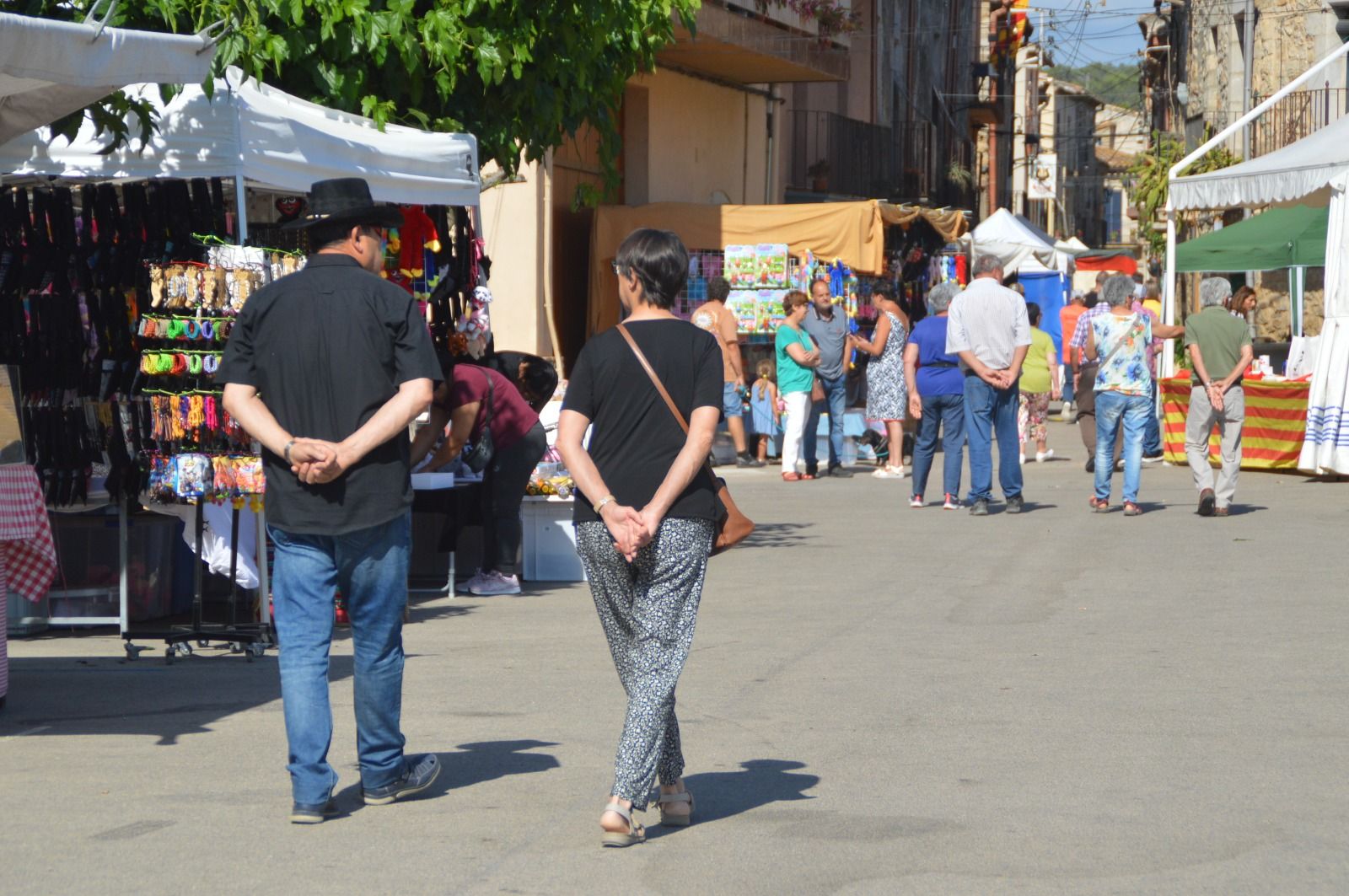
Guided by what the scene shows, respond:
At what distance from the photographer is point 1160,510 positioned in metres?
14.7

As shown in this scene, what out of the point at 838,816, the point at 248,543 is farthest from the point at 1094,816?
the point at 248,543

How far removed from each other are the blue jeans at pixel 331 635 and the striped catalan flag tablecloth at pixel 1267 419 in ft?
41.8

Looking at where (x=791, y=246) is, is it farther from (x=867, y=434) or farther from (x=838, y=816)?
(x=838, y=816)

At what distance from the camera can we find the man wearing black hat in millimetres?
5484

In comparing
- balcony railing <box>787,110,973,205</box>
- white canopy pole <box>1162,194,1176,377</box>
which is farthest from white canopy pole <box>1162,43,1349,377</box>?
balcony railing <box>787,110,973,205</box>

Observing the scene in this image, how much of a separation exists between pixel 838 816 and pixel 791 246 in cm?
1477

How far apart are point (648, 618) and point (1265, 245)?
64.8 ft

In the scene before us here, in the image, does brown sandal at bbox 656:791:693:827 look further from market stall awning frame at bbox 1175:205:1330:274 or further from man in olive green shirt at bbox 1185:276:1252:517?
market stall awning frame at bbox 1175:205:1330:274

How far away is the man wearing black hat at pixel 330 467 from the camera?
548 cm

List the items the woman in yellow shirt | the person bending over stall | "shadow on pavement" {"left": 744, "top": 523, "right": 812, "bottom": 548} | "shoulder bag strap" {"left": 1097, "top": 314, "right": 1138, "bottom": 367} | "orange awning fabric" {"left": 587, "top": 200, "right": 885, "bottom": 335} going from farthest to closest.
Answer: "orange awning fabric" {"left": 587, "top": 200, "right": 885, "bottom": 335} → the woman in yellow shirt → "shoulder bag strap" {"left": 1097, "top": 314, "right": 1138, "bottom": 367} → "shadow on pavement" {"left": 744, "top": 523, "right": 812, "bottom": 548} → the person bending over stall

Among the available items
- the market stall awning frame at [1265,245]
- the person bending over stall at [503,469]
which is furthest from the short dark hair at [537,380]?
the market stall awning frame at [1265,245]

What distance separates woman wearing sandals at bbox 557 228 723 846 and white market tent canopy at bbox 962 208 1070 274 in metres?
22.1

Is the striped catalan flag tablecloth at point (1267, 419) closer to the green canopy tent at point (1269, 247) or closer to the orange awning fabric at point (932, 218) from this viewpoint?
the orange awning fabric at point (932, 218)

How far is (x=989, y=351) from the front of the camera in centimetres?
1399
